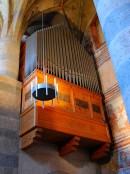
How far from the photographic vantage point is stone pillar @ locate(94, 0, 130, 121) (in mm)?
2732

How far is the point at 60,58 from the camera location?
305 inches

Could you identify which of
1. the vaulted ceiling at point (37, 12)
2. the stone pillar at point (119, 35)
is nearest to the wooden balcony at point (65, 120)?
the vaulted ceiling at point (37, 12)

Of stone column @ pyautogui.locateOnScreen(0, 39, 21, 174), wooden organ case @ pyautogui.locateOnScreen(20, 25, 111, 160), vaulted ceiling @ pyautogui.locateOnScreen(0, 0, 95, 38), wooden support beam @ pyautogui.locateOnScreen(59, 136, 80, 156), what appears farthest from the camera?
vaulted ceiling @ pyautogui.locateOnScreen(0, 0, 95, 38)

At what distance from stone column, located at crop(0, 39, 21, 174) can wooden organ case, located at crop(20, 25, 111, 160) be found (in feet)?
0.67

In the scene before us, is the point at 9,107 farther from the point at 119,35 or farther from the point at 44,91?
the point at 119,35

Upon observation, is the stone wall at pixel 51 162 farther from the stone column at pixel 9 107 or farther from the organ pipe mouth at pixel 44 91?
the organ pipe mouth at pixel 44 91

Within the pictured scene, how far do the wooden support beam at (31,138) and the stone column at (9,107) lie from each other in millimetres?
168

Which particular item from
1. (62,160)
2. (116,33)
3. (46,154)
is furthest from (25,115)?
(116,33)

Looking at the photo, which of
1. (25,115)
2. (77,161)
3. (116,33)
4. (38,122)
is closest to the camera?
(116,33)

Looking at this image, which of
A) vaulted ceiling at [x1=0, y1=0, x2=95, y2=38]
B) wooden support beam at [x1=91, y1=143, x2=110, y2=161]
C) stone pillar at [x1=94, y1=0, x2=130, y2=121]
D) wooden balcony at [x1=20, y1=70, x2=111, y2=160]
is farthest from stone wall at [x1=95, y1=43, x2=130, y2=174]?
stone pillar at [x1=94, y1=0, x2=130, y2=121]

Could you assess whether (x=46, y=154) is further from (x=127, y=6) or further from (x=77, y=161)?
(x=127, y=6)

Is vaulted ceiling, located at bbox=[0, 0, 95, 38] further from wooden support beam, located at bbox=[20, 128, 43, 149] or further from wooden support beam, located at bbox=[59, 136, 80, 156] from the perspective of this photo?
wooden support beam, located at bbox=[59, 136, 80, 156]

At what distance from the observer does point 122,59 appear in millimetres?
2826

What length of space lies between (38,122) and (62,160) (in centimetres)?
160
